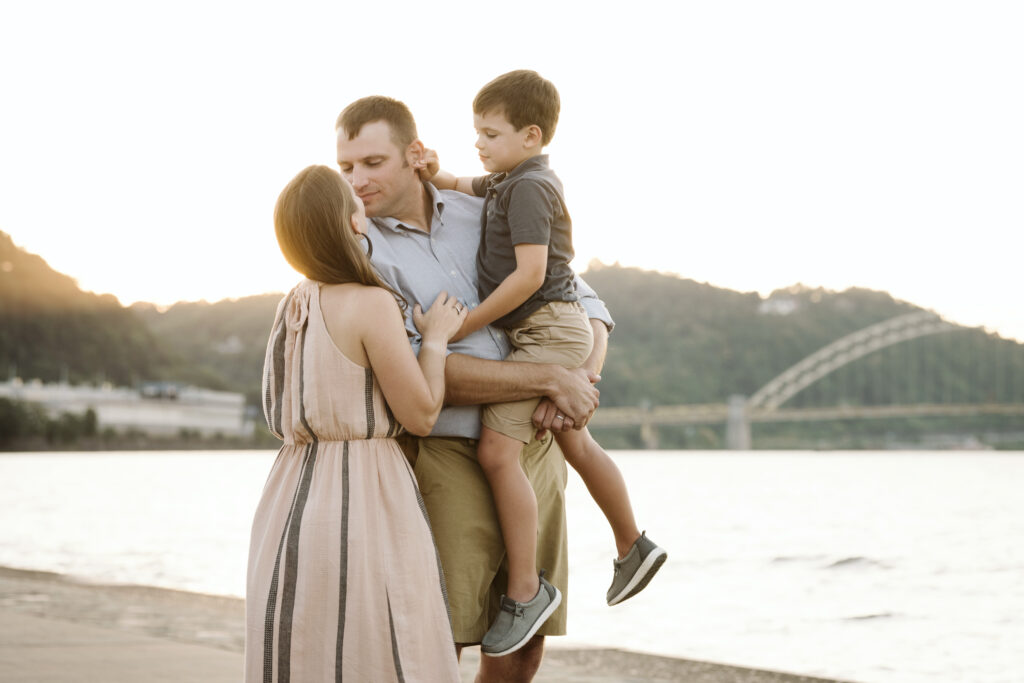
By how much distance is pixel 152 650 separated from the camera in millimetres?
5117

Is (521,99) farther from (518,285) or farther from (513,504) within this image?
(513,504)

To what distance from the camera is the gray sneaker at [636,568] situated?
9.32 ft

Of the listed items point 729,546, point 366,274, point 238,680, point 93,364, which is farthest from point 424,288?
point 93,364

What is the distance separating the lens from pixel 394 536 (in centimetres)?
230

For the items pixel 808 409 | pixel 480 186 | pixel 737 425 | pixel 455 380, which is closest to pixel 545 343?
pixel 455 380

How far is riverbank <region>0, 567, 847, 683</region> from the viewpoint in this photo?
4633mm

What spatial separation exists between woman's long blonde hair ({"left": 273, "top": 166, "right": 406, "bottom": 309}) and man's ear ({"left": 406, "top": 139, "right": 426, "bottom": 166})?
339mm

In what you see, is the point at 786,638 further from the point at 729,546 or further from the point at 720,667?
the point at 729,546

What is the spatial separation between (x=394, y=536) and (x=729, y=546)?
20.0 meters

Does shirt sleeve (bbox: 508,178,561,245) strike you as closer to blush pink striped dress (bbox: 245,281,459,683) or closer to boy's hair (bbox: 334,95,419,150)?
boy's hair (bbox: 334,95,419,150)

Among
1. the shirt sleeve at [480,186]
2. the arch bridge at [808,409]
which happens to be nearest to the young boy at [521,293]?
the shirt sleeve at [480,186]

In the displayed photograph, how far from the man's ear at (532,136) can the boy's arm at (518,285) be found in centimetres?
27

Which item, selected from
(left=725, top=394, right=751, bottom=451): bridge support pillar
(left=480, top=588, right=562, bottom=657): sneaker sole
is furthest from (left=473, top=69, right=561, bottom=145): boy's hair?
(left=725, top=394, right=751, bottom=451): bridge support pillar

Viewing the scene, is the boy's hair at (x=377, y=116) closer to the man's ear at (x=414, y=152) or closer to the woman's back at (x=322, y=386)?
the man's ear at (x=414, y=152)
